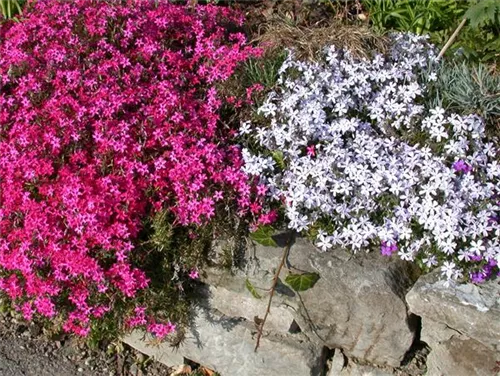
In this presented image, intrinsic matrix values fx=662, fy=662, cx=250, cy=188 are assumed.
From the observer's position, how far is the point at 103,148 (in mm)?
3496

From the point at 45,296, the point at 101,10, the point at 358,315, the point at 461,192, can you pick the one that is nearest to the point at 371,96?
the point at 461,192

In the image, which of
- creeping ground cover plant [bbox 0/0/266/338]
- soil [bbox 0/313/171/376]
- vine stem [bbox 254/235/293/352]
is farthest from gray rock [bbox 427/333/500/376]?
soil [bbox 0/313/171/376]

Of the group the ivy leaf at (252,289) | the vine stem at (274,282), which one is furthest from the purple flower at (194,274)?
the vine stem at (274,282)

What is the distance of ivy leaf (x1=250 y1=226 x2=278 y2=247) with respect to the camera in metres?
3.30

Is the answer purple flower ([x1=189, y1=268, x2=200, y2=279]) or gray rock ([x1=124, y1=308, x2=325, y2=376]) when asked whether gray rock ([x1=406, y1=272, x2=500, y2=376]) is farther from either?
purple flower ([x1=189, y1=268, x2=200, y2=279])

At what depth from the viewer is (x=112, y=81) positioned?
3.83 meters

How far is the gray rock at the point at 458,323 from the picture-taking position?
312cm

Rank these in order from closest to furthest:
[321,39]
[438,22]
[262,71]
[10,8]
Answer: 1. [262,71]
2. [321,39]
3. [438,22]
4. [10,8]

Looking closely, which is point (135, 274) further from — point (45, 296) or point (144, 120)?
point (144, 120)

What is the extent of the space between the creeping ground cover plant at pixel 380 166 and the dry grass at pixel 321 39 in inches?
6.2

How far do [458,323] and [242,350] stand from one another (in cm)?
115

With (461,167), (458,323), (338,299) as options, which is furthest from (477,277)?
(338,299)

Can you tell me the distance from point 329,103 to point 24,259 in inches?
70.6

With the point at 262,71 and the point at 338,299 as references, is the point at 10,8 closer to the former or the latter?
the point at 262,71
